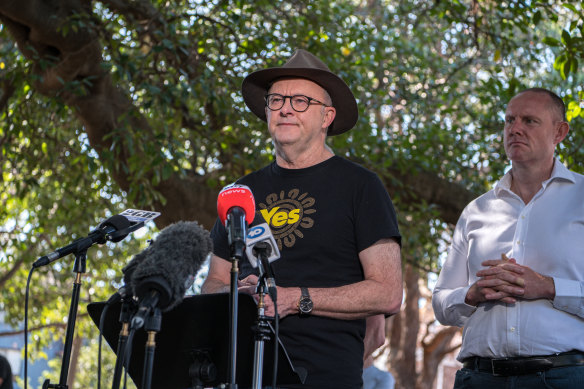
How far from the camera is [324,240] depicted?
3.29m

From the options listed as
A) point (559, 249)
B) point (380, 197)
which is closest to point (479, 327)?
point (559, 249)

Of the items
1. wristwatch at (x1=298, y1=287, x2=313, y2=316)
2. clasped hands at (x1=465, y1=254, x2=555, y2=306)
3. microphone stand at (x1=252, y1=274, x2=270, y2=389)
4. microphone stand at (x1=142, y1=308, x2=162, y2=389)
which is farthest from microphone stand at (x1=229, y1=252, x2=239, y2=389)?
clasped hands at (x1=465, y1=254, x2=555, y2=306)

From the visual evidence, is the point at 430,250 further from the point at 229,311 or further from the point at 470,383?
the point at 229,311

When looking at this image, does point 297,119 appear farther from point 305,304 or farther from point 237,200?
point 237,200

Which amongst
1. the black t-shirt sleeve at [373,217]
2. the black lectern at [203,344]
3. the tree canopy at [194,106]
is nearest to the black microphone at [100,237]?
the black lectern at [203,344]

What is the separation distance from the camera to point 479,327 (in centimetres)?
376

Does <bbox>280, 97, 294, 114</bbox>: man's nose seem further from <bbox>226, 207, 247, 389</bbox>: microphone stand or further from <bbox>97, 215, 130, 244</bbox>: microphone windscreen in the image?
<bbox>226, 207, 247, 389</bbox>: microphone stand

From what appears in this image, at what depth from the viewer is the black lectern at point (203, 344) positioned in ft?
8.54

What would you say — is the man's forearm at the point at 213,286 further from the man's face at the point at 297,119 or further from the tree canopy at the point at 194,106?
the tree canopy at the point at 194,106

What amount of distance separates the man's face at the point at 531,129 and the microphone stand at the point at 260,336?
1988 mm

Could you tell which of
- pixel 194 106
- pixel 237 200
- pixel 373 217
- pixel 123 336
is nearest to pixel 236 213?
pixel 237 200

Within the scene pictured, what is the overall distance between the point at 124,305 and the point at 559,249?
220 centimetres

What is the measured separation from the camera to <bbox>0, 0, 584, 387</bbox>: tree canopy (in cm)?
712

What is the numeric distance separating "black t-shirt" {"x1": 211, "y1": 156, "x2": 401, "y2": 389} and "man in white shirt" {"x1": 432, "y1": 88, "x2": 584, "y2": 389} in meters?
0.75
